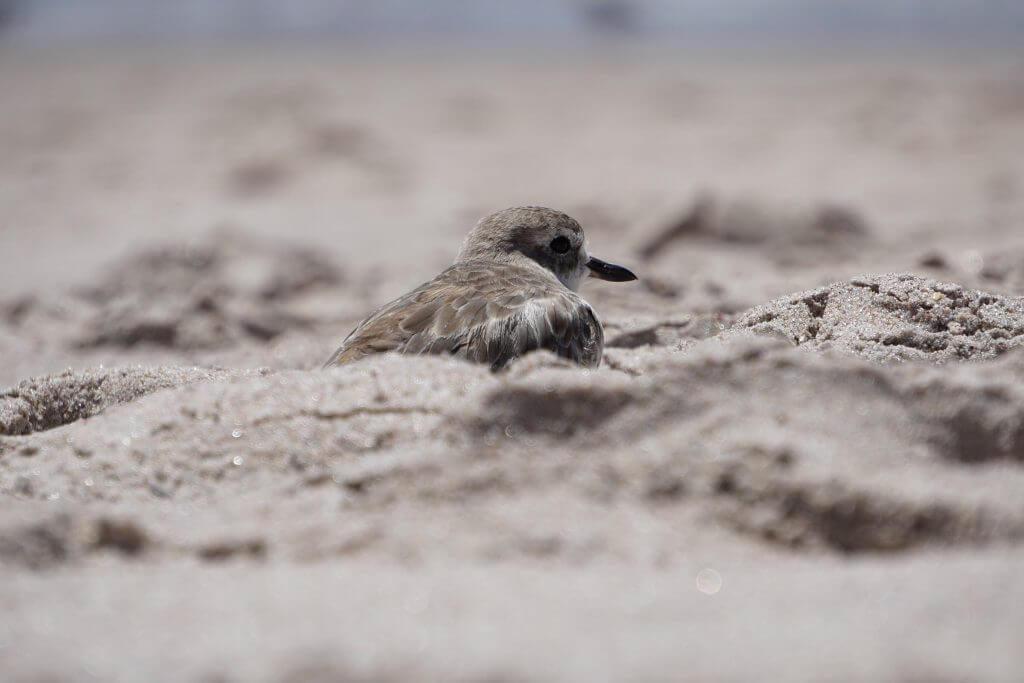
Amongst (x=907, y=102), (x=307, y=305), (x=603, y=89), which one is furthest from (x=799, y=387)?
(x=603, y=89)

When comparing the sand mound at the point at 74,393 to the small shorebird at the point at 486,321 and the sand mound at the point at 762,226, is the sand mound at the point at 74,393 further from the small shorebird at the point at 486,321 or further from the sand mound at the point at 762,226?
the sand mound at the point at 762,226

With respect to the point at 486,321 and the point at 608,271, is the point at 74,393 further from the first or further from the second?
the point at 608,271

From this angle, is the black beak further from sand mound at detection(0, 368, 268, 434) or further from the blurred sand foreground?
sand mound at detection(0, 368, 268, 434)

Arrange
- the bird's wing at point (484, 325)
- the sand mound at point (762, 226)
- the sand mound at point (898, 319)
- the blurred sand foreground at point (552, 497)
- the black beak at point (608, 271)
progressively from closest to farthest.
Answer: the blurred sand foreground at point (552, 497) → the sand mound at point (898, 319) → the bird's wing at point (484, 325) → the black beak at point (608, 271) → the sand mound at point (762, 226)

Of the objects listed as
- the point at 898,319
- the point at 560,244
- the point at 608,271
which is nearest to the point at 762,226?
the point at 608,271

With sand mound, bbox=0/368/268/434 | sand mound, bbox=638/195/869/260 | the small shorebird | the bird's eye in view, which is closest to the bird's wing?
Result: the small shorebird

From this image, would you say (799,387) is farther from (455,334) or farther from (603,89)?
(603,89)

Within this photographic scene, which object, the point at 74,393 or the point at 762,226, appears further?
the point at 762,226

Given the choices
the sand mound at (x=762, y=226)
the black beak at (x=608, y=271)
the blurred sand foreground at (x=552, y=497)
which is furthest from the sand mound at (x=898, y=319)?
the sand mound at (x=762, y=226)
